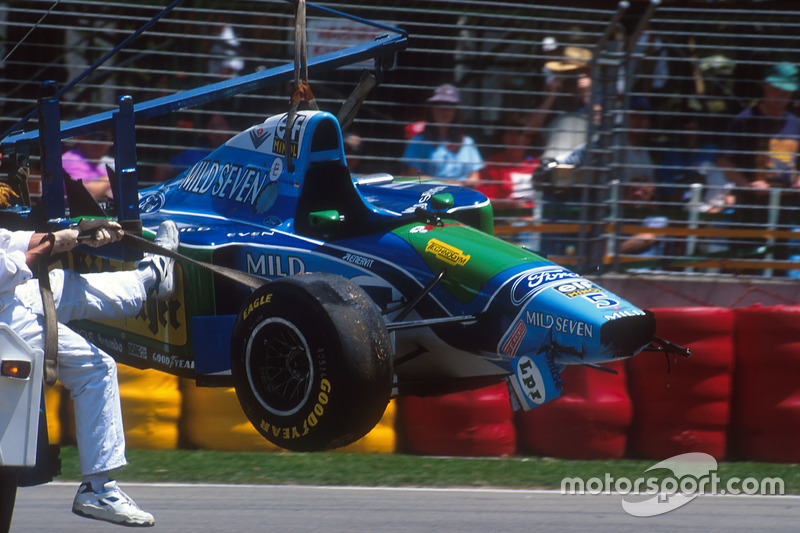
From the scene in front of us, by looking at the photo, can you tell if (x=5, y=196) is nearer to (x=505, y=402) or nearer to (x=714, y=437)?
(x=505, y=402)

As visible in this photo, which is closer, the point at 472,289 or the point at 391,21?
the point at 472,289

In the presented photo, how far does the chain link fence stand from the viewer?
8664mm

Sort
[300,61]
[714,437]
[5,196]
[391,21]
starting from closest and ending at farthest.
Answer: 1. [300,61]
2. [5,196]
3. [714,437]
4. [391,21]

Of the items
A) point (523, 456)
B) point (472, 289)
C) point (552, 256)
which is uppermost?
point (472, 289)

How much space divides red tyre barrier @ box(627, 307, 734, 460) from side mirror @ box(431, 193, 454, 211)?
381cm

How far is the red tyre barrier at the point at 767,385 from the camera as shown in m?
7.96

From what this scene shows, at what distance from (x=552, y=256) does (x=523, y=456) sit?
1.55 m

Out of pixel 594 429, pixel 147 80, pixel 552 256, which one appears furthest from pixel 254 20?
pixel 594 429

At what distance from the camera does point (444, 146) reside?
884 centimetres

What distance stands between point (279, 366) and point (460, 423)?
168 inches

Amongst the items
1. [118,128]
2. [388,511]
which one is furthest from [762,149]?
[118,128]

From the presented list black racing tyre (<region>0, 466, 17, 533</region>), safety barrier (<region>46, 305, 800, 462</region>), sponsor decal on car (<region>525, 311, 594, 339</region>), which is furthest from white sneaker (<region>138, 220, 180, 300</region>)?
safety barrier (<region>46, 305, 800, 462</region>)

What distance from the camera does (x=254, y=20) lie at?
29.1ft

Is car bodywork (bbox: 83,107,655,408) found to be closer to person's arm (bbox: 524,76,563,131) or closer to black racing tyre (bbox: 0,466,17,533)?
black racing tyre (bbox: 0,466,17,533)
